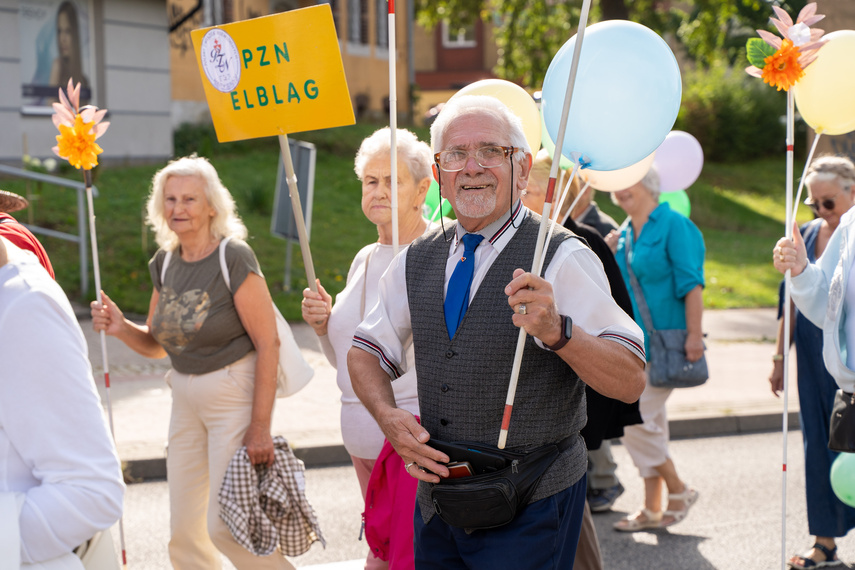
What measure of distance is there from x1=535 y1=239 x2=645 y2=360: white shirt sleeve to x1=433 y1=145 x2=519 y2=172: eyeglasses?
0.36 m

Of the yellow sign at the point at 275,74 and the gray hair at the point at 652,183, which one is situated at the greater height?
the yellow sign at the point at 275,74

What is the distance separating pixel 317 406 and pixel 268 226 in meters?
6.56

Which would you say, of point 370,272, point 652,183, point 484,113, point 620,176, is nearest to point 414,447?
point 484,113

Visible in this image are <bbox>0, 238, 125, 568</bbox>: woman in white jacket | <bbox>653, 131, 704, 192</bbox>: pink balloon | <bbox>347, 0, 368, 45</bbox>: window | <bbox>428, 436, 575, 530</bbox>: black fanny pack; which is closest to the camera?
<bbox>0, 238, 125, 568</bbox>: woman in white jacket

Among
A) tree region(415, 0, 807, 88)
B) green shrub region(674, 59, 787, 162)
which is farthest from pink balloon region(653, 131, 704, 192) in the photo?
green shrub region(674, 59, 787, 162)

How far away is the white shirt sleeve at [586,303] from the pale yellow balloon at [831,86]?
2.40 meters

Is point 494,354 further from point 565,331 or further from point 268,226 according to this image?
point 268,226

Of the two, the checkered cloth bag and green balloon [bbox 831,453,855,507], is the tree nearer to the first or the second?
green balloon [bbox 831,453,855,507]

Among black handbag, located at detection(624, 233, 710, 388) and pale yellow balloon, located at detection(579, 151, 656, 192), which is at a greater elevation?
pale yellow balloon, located at detection(579, 151, 656, 192)

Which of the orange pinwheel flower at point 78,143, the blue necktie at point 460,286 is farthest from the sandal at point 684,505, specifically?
the orange pinwheel flower at point 78,143

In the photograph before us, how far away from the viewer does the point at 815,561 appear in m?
4.91

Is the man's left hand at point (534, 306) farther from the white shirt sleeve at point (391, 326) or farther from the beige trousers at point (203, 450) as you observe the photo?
the beige trousers at point (203, 450)

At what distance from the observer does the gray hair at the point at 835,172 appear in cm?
484

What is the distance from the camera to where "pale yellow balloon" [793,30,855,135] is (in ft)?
14.1
